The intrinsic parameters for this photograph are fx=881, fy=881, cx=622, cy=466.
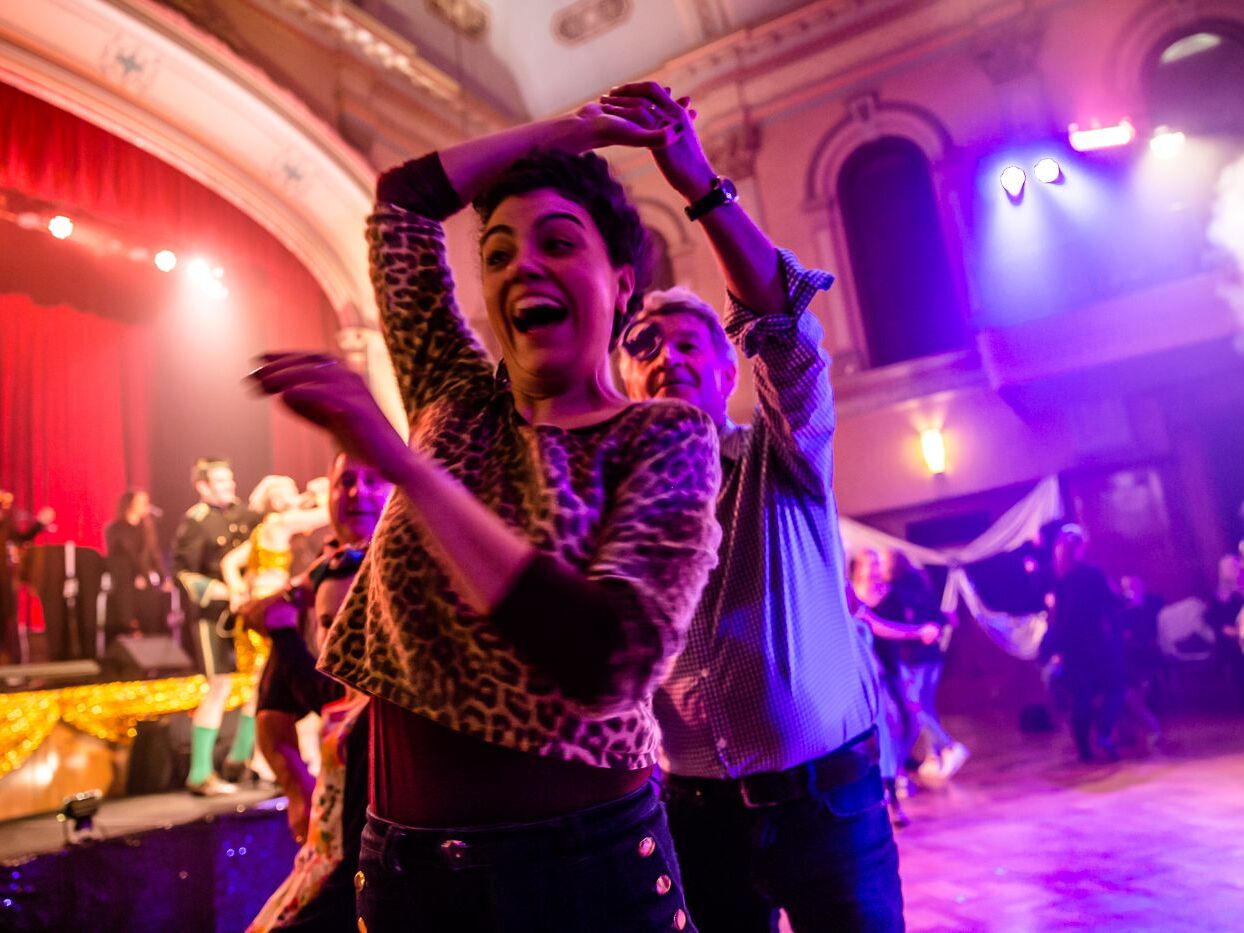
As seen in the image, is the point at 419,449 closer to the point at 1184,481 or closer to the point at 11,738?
the point at 11,738

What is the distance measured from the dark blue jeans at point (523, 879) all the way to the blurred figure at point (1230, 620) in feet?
30.5

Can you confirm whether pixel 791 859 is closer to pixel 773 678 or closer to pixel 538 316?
pixel 773 678

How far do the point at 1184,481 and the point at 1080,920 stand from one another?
25.2 ft

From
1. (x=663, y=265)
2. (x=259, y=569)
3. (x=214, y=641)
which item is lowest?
(x=214, y=641)

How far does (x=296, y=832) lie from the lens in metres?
2.63

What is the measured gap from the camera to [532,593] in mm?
741

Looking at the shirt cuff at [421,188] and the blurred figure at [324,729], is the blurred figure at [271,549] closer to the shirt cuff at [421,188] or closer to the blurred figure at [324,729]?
the blurred figure at [324,729]

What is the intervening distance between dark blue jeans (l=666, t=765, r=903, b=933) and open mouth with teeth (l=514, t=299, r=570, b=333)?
975 mm

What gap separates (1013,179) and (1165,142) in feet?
5.08

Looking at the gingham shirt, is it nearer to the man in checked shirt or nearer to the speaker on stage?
the man in checked shirt

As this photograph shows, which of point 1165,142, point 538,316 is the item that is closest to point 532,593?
point 538,316

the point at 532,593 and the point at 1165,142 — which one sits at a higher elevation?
the point at 1165,142

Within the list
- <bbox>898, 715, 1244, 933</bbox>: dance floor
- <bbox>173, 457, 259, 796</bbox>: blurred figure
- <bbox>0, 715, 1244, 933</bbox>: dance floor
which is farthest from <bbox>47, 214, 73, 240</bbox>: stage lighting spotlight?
<bbox>898, 715, 1244, 933</bbox>: dance floor

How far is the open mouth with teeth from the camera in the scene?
3.21 ft
